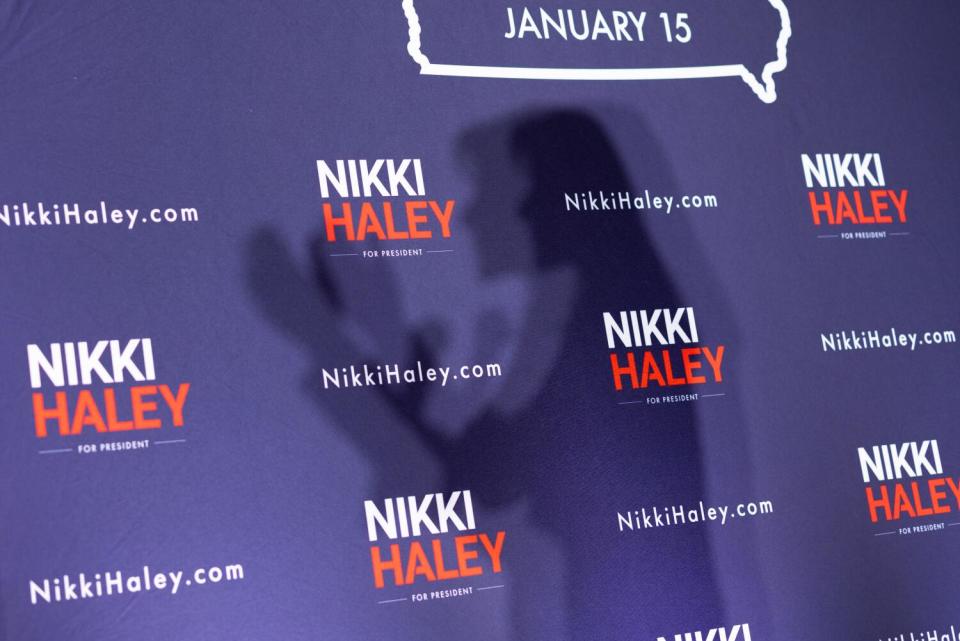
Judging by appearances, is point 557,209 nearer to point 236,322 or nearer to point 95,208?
point 236,322

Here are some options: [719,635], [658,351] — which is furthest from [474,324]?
[719,635]

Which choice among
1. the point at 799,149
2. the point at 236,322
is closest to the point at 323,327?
the point at 236,322

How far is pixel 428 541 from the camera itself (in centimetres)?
269

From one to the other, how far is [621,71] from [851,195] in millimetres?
696

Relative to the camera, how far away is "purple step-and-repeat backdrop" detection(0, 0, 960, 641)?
2.56m

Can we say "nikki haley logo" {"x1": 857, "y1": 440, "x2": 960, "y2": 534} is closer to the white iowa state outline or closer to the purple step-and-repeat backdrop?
the purple step-and-repeat backdrop

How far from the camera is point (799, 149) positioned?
3.20 meters

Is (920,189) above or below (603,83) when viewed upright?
below

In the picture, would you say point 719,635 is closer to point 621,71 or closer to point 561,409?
point 561,409

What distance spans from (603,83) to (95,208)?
128 cm

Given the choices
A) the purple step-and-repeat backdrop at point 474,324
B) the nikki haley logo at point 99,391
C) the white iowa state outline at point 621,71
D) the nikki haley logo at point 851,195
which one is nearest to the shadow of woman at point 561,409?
the purple step-and-repeat backdrop at point 474,324

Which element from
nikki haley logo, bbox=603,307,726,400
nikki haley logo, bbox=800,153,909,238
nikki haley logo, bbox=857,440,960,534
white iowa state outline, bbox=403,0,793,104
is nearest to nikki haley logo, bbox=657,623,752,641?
nikki haley logo, bbox=857,440,960,534

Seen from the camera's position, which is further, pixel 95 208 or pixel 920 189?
pixel 920 189

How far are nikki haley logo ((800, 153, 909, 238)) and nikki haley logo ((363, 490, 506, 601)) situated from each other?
4.01 feet
